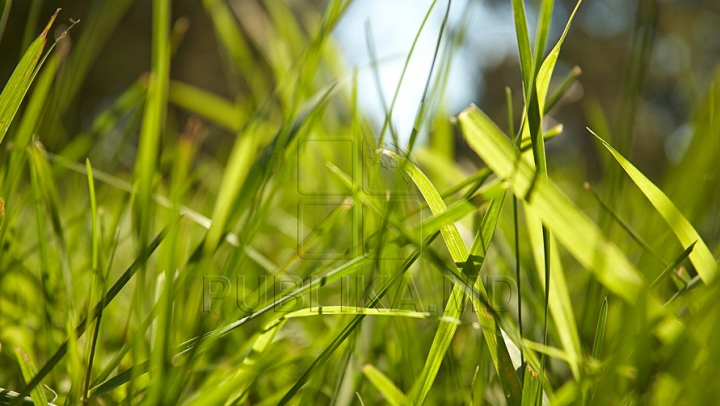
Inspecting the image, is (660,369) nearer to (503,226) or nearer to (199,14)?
(503,226)

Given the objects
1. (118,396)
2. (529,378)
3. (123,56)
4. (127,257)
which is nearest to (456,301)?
(529,378)

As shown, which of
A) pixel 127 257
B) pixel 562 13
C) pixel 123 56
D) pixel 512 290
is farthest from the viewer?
pixel 562 13

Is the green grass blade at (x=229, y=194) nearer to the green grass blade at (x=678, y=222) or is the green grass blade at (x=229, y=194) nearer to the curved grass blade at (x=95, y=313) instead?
the curved grass blade at (x=95, y=313)

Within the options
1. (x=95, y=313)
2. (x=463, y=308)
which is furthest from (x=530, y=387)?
(x=95, y=313)

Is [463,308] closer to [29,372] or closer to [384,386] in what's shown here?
[384,386]

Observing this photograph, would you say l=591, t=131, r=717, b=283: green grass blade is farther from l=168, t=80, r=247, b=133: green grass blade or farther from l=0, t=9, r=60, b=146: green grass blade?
l=168, t=80, r=247, b=133: green grass blade

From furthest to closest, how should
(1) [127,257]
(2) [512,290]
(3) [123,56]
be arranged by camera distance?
(3) [123,56] → (1) [127,257] → (2) [512,290]

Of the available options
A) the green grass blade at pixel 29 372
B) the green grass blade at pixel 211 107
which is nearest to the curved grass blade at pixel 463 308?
the green grass blade at pixel 29 372

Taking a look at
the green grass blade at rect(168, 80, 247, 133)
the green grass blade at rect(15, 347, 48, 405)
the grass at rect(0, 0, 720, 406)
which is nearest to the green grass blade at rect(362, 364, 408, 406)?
the grass at rect(0, 0, 720, 406)
